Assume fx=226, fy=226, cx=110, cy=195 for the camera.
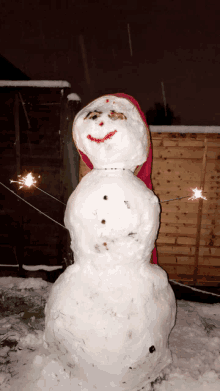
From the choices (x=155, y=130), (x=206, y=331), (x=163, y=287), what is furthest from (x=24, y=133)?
(x=206, y=331)

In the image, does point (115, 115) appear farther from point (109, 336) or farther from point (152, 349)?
point (152, 349)

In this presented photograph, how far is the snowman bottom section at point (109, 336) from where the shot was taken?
69.7 inches

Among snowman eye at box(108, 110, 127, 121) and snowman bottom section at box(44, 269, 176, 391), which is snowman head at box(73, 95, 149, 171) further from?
snowman bottom section at box(44, 269, 176, 391)

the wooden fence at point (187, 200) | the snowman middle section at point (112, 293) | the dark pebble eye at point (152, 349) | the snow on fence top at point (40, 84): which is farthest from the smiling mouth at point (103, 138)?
the snow on fence top at point (40, 84)

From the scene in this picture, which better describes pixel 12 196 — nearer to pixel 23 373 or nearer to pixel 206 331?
pixel 23 373

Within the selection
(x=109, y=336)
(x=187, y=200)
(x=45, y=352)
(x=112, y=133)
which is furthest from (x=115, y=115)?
(x=187, y=200)

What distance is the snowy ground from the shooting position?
2119mm

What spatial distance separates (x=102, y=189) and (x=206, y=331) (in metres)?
2.59

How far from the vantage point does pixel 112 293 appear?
183cm

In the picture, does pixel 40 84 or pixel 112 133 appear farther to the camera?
pixel 40 84

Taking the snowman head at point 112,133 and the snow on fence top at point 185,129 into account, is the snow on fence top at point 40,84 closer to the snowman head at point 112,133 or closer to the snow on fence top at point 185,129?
the snow on fence top at point 185,129

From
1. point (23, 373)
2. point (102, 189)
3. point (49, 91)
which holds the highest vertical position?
point (49, 91)

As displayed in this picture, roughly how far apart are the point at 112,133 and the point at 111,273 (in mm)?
1132

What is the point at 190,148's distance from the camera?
4027 millimetres
